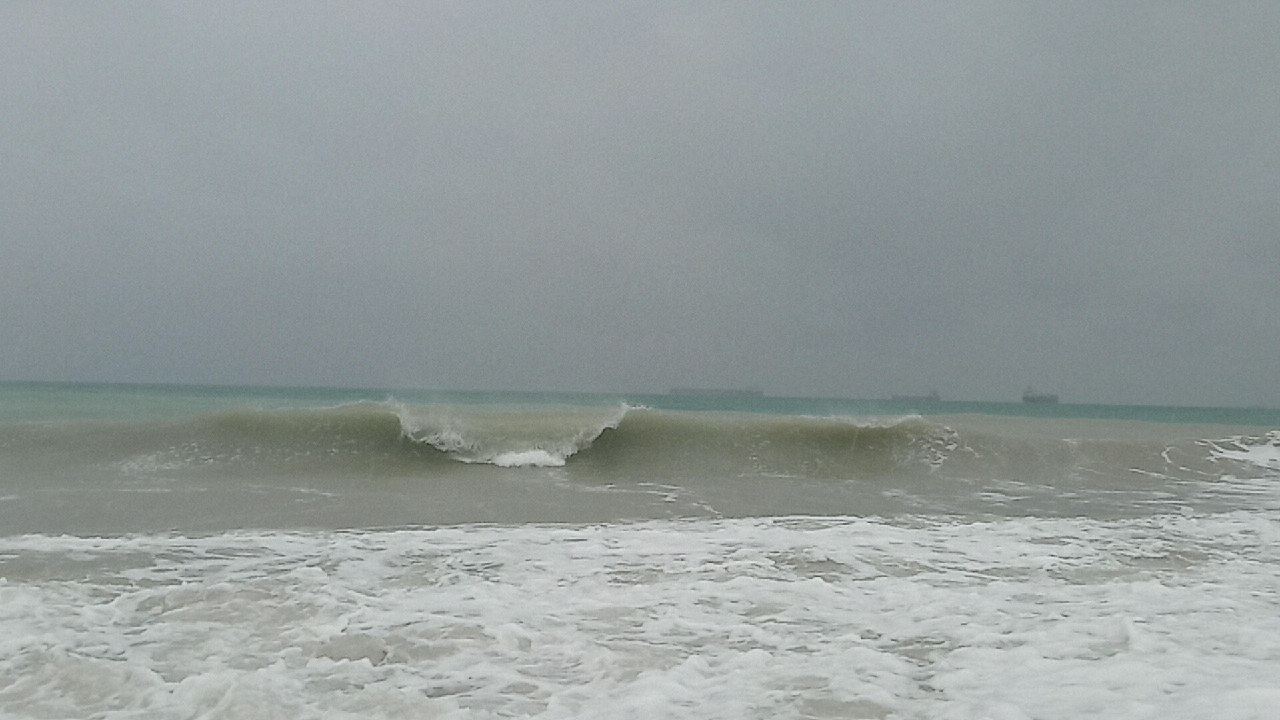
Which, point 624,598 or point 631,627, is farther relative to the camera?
point 624,598

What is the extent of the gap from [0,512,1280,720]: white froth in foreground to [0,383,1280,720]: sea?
0.02m

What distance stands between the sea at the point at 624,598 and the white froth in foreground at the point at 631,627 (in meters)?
0.02

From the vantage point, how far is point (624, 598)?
471 centimetres

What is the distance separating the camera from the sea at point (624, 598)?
3.20m

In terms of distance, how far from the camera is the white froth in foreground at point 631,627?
315cm

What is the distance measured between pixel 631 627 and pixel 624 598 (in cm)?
58

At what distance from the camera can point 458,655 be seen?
12.1 feet

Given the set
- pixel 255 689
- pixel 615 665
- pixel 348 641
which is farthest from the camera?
pixel 348 641

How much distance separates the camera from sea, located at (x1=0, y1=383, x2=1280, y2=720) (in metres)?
3.20

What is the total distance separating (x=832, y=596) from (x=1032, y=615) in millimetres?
1035

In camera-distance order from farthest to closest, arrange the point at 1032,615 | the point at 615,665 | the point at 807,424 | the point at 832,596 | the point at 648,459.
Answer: the point at 807,424, the point at 648,459, the point at 832,596, the point at 1032,615, the point at 615,665

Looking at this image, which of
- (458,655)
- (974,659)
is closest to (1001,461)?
(974,659)

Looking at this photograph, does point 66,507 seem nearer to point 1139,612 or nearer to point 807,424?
point 1139,612

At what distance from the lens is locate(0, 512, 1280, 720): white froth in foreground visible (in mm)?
3146
